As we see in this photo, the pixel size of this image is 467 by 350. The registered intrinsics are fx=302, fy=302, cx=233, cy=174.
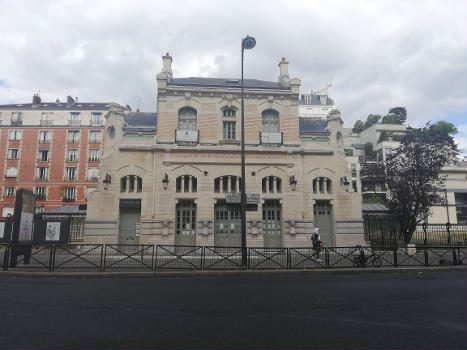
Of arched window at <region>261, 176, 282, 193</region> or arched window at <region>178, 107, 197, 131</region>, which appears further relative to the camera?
arched window at <region>178, 107, 197, 131</region>

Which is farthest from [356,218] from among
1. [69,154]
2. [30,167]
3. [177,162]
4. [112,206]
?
[30,167]

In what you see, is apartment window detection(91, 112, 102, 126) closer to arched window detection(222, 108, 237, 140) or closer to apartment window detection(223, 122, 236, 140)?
arched window detection(222, 108, 237, 140)

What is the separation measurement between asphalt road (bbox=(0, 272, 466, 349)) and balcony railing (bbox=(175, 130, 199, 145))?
10.9 meters

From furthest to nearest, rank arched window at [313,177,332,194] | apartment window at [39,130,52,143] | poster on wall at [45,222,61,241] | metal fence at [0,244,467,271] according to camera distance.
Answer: apartment window at [39,130,52,143] < arched window at [313,177,332,194] < poster on wall at [45,222,61,241] < metal fence at [0,244,467,271]

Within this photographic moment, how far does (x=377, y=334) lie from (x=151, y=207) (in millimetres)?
15021

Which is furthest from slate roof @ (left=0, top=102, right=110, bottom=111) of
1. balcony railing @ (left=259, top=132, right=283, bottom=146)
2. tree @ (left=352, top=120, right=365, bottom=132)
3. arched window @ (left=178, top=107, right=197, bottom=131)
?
tree @ (left=352, top=120, right=365, bottom=132)

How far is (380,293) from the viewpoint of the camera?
25.0 feet

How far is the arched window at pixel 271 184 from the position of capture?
18828 millimetres

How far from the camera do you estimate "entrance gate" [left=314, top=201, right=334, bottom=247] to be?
18.8 m

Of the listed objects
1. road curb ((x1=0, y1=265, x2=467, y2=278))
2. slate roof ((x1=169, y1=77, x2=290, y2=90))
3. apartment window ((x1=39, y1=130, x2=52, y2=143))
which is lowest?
road curb ((x1=0, y1=265, x2=467, y2=278))

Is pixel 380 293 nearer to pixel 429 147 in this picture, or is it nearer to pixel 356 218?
pixel 356 218

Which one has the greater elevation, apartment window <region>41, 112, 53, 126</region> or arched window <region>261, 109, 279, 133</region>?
apartment window <region>41, 112, 53, 126</region>

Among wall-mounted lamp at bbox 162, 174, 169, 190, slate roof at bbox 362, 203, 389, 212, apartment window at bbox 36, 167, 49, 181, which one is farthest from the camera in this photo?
apartment window at bbox 36, 167, 49, 181

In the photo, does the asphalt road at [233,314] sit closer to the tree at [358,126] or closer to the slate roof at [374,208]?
the slate roof at [374,208]
